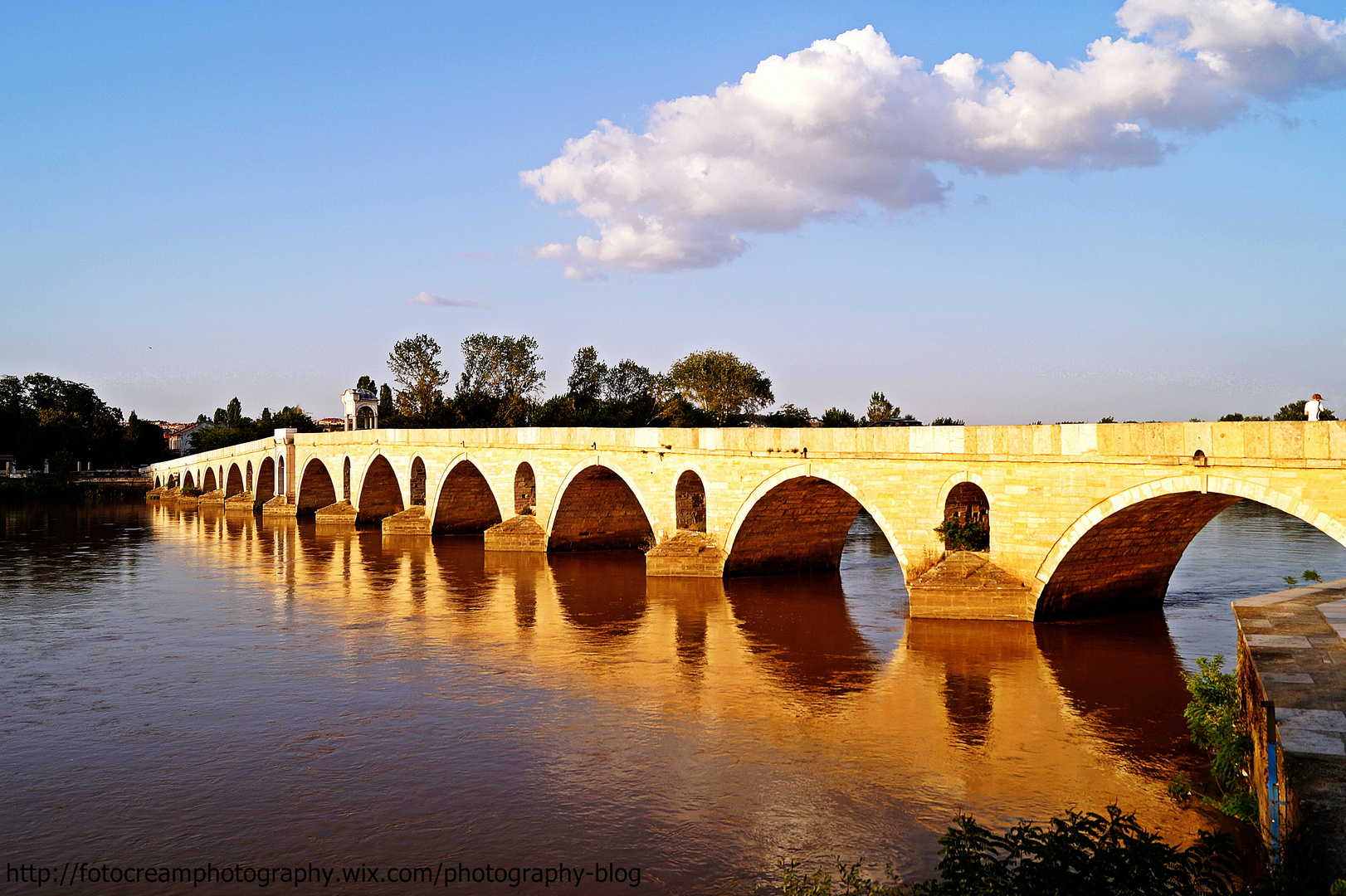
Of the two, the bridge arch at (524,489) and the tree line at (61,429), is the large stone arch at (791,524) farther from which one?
the tree line at (61,429)

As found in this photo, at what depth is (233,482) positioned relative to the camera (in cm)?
5531

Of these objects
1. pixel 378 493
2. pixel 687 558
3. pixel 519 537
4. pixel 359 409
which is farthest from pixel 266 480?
pixel 687 558

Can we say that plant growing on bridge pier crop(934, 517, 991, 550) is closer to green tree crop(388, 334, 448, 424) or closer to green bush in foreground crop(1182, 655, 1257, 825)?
green bush in foreground crop(1182, 655, 1257, 825)

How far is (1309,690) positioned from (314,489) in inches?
1680

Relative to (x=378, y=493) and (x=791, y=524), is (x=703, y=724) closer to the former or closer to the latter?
(x=791, y=524)

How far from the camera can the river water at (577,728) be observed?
26.9 ft

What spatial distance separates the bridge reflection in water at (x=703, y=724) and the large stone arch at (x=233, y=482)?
124ft

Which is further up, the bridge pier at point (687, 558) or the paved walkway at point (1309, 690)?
the paved walkway at point (1309, 690)

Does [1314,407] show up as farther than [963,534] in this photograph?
No

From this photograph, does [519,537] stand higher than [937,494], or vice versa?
[937,494]

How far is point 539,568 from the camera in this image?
2527 cm

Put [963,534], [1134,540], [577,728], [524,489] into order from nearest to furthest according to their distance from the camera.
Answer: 1. [577,728]
2. [1134,540]
3. [963,534]
4. [524,489]

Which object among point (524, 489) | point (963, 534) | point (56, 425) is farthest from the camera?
point (56, 425)

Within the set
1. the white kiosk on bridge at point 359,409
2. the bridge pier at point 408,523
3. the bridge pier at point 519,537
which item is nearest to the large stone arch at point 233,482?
the white kiosk on bridge at point 359,409
